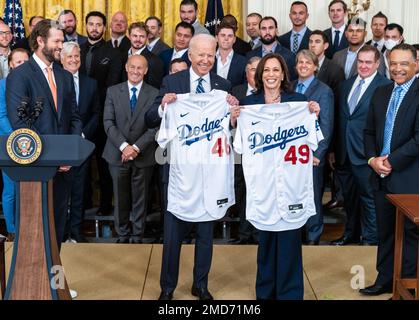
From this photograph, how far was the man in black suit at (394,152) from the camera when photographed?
177 inches

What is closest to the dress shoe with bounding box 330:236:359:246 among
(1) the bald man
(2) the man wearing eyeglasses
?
(1) the bald man

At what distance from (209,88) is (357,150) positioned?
1791mm

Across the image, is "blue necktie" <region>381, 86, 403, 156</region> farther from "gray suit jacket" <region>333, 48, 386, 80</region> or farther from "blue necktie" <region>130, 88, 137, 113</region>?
"blue necktie" <region>130, 88, 137, 113</region>

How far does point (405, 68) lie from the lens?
4.50m

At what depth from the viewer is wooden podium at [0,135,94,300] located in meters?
3.84

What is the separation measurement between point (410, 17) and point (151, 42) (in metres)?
2.92

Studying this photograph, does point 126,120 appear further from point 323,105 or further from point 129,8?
point 129,8

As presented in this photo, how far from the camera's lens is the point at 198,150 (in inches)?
177

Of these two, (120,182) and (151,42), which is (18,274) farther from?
(151,42)

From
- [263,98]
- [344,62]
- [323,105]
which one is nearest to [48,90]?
[263,98]

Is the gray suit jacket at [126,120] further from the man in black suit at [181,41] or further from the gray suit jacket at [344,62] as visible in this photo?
the gray suit jacket at [344,62]

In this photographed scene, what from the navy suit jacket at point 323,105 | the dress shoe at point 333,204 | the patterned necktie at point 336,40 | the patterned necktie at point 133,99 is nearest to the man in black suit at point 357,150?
the navy suit jacket at point 323,105

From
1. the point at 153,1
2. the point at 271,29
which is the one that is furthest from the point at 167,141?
the point at 153,1

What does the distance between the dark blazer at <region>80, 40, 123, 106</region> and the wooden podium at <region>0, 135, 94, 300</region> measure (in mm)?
2803
